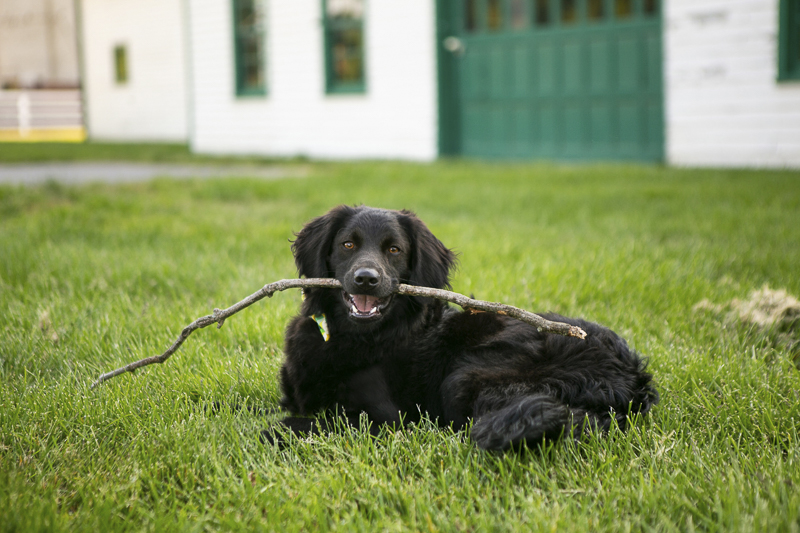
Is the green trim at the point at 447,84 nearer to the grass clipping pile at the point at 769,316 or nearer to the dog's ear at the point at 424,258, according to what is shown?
the grass clipping pile at the point at 769,316

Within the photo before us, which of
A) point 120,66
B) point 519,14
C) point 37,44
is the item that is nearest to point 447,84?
point 519,14

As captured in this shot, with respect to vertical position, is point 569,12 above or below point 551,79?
above

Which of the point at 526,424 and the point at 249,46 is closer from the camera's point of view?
the point at 526,424

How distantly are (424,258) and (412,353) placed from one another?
41 centimetres

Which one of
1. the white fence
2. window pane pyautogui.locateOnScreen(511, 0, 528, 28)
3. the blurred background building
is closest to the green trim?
window pane pyautogui.locateOnScreen(511, 0, 528, 28)

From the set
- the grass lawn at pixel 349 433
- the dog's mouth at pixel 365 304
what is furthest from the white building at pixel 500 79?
the dog's mouth at pixel 365 304

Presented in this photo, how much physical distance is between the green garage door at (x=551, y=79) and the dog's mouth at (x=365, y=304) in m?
8.65

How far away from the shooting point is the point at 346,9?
1303cm

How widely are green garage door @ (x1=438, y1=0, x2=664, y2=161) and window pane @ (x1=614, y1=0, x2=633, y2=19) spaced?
14mm

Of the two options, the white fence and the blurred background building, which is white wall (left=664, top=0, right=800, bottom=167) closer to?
the white fence

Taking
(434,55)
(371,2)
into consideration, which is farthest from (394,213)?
(371,2)

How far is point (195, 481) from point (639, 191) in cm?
642

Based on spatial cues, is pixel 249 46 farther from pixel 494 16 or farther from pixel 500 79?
pixel 500 79

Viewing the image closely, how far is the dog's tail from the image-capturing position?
6.92 feet
